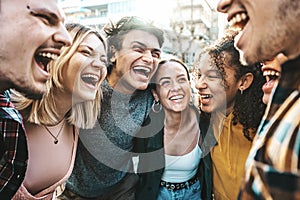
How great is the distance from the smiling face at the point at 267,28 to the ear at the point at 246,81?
53.7 inches

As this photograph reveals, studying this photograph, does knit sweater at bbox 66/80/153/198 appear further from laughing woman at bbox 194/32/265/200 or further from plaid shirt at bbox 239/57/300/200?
plaid shirt at bbox 239/57/300/200

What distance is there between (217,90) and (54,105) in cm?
113

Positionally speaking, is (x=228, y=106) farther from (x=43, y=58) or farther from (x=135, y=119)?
(x=43, y=58)

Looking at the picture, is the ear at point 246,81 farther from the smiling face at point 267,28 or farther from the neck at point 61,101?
the smiling face at point 267,28

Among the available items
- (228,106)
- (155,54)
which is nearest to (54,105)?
(155,54)

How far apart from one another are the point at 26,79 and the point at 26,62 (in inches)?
2.6

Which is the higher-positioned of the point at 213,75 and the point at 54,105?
the point at 213,75

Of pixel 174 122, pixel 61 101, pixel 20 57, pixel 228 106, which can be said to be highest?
pixel 20 57

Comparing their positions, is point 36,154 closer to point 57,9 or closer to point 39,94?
point 39,94

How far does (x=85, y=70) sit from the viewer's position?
228 cm

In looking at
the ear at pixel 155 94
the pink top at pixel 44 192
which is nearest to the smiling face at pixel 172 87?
the ear at pixel 155 94

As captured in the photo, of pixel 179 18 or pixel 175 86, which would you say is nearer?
pixel 175 86

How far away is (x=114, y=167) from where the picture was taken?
2.41 m

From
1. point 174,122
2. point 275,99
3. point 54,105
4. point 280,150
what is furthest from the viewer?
point 174,122
